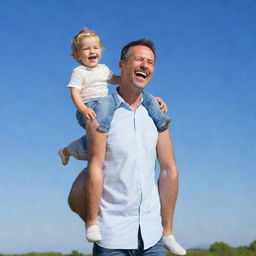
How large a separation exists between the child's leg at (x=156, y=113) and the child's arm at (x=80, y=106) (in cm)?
64

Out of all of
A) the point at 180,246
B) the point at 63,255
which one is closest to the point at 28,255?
the point at 63,255

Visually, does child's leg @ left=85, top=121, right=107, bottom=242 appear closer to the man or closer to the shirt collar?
the man

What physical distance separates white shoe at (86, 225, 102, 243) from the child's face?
177cm

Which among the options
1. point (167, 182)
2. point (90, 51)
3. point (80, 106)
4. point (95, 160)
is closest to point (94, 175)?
point (95, 160)

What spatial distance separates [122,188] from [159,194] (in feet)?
2.06

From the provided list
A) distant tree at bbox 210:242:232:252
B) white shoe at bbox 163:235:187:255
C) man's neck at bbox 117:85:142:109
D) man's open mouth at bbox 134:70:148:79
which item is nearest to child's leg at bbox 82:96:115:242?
man's neck at bbox 117:85:142:109

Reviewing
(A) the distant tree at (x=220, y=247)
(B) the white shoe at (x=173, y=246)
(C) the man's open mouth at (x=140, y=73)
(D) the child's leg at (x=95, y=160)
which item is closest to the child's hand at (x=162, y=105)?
(C) the man's open mouth at (x=140, y=73)

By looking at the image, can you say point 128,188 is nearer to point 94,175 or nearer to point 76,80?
point 94,175

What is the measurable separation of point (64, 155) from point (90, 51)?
4.03 feet

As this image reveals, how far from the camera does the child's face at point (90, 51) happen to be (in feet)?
19.2

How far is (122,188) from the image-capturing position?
523 centimetres

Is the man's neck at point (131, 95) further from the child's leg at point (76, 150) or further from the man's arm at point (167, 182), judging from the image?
the child's leg at point (76, 150)

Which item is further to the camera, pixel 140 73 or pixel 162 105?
pixel 162 105

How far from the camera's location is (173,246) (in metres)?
5.60
